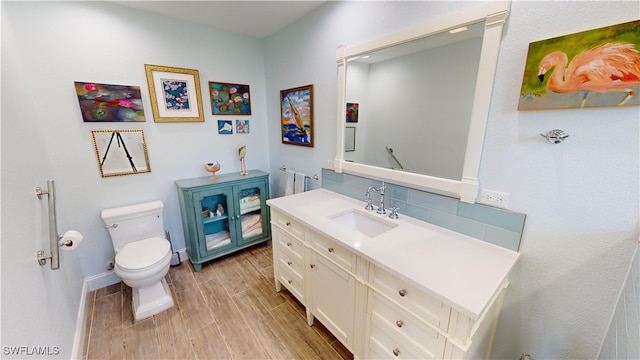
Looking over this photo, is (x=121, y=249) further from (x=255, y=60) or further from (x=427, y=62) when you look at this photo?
(x=427, y=62)

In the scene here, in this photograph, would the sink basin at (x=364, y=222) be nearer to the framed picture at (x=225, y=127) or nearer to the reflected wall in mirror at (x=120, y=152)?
the framed picture at (x=225, y=127)

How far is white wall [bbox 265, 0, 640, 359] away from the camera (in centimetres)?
91

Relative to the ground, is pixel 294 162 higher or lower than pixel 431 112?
lower

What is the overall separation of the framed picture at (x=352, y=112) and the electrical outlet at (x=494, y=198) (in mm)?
1030

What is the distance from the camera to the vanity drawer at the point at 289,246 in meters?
1.70

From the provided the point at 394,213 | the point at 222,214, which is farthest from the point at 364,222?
the point at 222,214

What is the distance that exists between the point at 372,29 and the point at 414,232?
140cm

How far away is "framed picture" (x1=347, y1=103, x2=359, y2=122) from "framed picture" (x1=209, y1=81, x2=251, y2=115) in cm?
141

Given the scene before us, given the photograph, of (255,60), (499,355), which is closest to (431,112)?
(499,355)

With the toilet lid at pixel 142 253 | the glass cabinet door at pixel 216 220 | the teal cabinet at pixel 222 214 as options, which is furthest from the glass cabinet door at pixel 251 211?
the toilet lid at pixel 142 253

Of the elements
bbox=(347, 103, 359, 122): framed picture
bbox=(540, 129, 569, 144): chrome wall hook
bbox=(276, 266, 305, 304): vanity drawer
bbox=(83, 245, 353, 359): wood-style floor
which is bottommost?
bbox=(83, 245, 353, 359): wood-style floor

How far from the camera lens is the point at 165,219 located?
7.96ft

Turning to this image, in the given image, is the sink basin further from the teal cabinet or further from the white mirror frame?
the teal cabinet

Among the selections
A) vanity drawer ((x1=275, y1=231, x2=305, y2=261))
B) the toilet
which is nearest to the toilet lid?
the toilet
